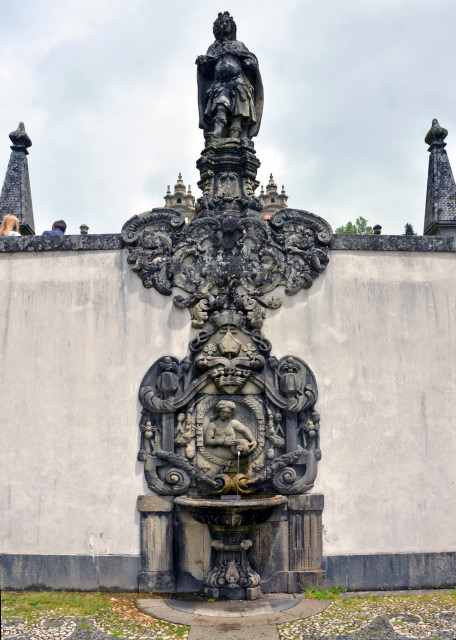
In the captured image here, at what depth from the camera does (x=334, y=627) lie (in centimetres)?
535

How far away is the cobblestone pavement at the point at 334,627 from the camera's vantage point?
16.8 ft

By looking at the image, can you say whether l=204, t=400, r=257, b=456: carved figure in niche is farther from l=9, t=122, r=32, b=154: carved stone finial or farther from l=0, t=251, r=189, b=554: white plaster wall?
l=9, t=122, r=32, b=154: carved stone finial

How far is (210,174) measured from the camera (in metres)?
7.40

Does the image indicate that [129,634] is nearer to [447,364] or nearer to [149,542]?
[149,542]

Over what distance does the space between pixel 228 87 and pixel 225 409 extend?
14.6 feet

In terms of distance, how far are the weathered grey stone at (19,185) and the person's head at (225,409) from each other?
6077mm

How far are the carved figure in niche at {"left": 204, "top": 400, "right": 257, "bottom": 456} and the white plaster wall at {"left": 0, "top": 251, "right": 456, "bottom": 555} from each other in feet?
2.86

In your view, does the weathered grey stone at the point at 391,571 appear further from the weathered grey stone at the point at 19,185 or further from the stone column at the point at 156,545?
the weathered grey stone at the point at 19,185

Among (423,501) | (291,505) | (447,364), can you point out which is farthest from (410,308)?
(291,505)

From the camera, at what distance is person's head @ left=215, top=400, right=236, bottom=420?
6488mm

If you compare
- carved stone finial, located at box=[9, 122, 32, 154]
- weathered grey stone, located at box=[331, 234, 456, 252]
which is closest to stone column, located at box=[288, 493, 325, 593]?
weathered grey stone, located at box=[331, 234, 456, 252]

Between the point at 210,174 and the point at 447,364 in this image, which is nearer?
the point at 447,364

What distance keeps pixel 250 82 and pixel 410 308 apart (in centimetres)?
398

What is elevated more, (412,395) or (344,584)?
(412,395)
